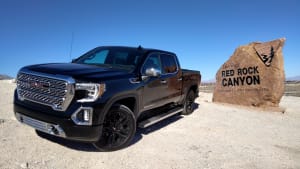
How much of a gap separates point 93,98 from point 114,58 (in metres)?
1.91

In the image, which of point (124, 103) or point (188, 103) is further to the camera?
point (188, 103)

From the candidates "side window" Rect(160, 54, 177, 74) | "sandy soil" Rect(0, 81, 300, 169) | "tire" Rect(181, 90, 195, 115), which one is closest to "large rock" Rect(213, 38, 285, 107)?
"sandy soil" Rect(0, 81, 300, 169)

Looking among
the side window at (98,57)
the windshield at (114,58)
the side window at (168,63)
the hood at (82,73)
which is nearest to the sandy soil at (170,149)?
the hood at (82,73)

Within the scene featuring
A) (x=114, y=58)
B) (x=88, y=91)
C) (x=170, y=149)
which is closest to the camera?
(x=88, y=91)

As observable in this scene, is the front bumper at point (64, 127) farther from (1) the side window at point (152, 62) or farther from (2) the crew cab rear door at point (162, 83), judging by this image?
(1) the side window at point (152, 62)

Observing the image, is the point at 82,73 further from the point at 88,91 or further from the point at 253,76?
the point at 253,76

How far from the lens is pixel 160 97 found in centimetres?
542

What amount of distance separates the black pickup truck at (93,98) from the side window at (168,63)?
600 mm

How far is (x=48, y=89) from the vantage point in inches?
142

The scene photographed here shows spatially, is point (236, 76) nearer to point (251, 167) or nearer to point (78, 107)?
point (251, 167)

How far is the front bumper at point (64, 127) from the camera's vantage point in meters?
3.44

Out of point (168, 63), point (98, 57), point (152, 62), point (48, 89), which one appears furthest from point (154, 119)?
point (48, 89)

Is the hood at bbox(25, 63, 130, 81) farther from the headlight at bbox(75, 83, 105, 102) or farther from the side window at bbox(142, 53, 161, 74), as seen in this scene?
the side window at bbox(142, 53, 161, 74)

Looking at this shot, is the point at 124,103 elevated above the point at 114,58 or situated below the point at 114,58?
below
